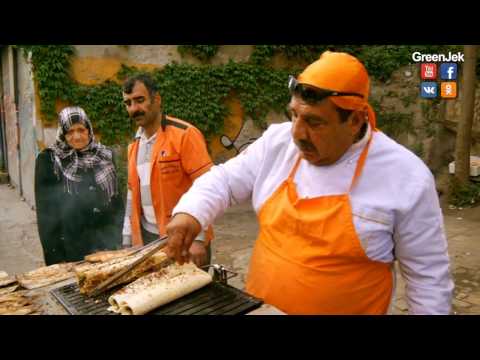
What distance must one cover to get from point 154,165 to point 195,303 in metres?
1.72

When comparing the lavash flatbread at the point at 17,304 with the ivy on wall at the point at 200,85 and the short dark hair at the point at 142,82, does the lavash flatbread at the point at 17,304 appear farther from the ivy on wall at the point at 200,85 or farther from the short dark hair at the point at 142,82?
the ivy on wall at the point at 200,85

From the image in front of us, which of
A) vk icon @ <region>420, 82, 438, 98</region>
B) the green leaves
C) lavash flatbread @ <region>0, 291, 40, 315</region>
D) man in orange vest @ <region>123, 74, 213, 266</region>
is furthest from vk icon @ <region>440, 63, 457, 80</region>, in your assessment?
lavash flatbread @ <region>0, 291, 40, 315</region>

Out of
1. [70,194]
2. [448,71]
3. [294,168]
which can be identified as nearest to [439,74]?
[448,71]

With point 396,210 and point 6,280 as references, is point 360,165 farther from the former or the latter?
point 6,280

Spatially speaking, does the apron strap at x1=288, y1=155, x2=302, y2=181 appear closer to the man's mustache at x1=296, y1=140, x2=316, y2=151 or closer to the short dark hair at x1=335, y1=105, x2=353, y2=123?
the man's mustache at x1=296, y1=140, x2=316, y2=151

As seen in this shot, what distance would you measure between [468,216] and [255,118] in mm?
4869

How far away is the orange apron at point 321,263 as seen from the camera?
193cm

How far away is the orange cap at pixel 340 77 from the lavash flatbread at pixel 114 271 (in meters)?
1.30

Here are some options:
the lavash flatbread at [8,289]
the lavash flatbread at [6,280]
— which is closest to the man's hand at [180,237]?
the lavash flatbread at [8,289]

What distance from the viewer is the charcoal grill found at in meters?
2.01

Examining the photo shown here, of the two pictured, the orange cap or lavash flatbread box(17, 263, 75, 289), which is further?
lavash flatbread box(17, 263, 75, 289)

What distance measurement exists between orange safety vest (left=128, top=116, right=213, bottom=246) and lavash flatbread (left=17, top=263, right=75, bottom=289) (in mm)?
952

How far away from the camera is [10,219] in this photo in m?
8.45

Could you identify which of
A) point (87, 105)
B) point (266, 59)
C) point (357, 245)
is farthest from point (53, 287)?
point (266, 59)
